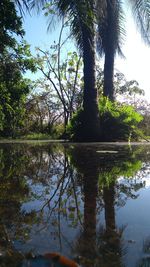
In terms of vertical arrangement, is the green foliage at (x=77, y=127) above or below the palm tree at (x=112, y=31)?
below

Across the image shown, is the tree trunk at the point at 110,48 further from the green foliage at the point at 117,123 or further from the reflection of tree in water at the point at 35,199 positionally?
the reflection of tree in water at the point at 35,199

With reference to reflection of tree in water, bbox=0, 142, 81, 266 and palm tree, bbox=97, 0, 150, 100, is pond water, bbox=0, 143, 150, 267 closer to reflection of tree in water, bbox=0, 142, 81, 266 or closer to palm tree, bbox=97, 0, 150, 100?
reflection of tree in water, bbox=0, 142, 81, 266

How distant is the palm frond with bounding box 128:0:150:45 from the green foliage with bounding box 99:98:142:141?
272 cm

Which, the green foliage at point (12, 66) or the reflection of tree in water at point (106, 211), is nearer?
the reflection of tree in water at point (106, 211)

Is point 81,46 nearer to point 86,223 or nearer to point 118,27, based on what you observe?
point 118,27

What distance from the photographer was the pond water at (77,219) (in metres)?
0.85

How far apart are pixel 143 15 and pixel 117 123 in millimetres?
3685

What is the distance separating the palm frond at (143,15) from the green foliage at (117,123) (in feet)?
8.92

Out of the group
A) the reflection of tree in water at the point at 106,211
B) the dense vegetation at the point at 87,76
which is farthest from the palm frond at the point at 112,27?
the reflection of tree in water at the point at 106,211

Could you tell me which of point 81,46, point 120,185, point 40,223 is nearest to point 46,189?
point 120,185

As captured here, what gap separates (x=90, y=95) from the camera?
354 inches

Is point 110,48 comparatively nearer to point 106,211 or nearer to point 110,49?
point 110,49

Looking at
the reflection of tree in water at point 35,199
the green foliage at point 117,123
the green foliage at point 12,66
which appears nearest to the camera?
the reflection of tree in water at point 35,199

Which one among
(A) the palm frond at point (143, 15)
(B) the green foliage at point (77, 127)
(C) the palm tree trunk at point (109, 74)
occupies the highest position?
(A) the palm frond at point (143, 15)
